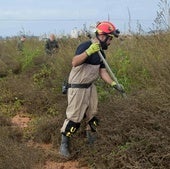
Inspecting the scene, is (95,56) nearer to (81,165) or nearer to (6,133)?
(81,165)

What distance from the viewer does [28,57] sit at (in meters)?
15.2

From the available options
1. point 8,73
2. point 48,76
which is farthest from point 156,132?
point 8,73

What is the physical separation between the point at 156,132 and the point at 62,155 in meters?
1.82

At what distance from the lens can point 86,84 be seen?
6.20 metres

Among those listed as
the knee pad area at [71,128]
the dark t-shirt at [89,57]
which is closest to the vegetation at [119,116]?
the knee pad area at [71,128]

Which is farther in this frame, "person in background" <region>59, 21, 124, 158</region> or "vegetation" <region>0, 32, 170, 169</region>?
"person in background" <region>59, 21, 124, 158</region>

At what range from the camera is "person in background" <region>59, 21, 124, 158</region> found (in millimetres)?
6016

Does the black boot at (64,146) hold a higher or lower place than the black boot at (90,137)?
lower

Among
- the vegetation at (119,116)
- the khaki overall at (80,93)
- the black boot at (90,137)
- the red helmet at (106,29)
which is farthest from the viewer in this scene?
the black boot at (90,137)

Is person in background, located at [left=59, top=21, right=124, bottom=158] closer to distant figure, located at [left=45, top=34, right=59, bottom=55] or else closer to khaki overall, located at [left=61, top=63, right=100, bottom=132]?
khaki overall, located at [left=61, top=63, right=100, bottom=132]

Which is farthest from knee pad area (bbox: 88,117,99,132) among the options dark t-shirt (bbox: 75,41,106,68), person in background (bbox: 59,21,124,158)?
dark t-shirt (bbox: 75,41,106,68)

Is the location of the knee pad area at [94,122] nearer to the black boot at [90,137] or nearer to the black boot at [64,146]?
the black boot at [90,137]

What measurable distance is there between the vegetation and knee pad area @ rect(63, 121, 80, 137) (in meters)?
0.30

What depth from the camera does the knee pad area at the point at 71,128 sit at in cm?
624
